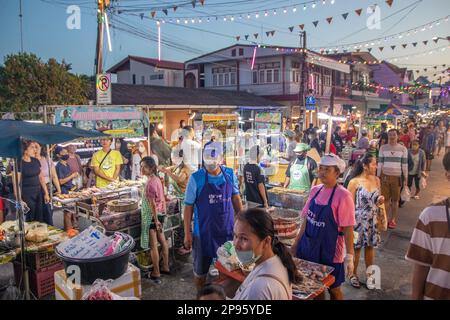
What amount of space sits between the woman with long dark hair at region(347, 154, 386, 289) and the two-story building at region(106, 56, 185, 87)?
29.2m

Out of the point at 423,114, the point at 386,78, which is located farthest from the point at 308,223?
the point at 386,78

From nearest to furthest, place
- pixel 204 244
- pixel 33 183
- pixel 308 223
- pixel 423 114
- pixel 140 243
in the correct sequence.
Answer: pixel 308 223, pixel 204 244, pixel 140 243, pixel 33 183, pixel 423 114

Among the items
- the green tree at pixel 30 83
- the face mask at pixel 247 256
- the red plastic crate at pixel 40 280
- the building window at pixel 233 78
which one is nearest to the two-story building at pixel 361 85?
the building window at pixel 233 78

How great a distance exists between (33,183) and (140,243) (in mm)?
2704

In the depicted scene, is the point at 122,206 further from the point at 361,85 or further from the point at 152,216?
the point at 361,85

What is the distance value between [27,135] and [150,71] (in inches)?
1215

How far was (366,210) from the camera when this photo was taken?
5371mm

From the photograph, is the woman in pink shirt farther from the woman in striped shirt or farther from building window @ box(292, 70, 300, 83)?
building window @ box(292, 70, 300, 83)

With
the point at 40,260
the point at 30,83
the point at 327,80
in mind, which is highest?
the point at 327,80

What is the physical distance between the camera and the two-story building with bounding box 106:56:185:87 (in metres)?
33.6

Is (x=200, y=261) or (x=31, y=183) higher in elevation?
(x=31, y=183)

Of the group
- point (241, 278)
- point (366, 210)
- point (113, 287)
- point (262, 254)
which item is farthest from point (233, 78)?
point (262, 254)
